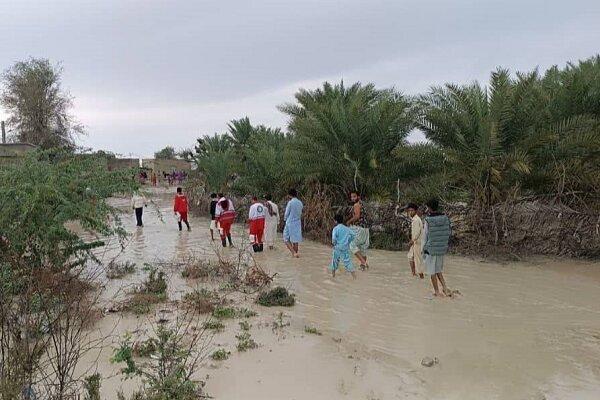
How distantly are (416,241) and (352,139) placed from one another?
16.1 feet

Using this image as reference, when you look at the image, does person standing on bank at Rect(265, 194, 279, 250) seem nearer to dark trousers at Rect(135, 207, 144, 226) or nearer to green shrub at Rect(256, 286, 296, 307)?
green shrub at Rect(256, 286, 296, 307)

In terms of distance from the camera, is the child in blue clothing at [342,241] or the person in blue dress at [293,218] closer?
the child in blue clothing at [342,241]

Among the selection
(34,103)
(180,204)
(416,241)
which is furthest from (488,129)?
(34,103)

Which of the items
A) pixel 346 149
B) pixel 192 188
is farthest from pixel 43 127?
pixel 346 149

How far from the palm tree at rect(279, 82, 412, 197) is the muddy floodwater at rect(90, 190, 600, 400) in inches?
158

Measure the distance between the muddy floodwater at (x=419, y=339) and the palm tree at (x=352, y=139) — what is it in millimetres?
4009

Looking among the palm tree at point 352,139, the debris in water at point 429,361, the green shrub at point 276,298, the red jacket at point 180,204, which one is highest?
the palm tree at point 352,139

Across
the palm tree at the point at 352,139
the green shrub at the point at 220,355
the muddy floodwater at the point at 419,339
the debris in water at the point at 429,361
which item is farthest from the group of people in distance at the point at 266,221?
the debris in water at the point at 429,361

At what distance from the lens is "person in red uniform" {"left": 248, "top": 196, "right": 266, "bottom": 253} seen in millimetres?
11672

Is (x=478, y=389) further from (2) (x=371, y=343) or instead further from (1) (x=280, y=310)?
(1) (x=280, y=310)

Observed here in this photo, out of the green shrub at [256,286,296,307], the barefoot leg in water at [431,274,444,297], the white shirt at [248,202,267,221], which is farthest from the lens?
the white shirt at [248,202,267,221]

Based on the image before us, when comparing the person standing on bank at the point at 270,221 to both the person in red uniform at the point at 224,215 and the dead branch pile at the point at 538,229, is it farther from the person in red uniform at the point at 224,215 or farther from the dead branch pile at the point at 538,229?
the dead branch pile at the point at 538,229

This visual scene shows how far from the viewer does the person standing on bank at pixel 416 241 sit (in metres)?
8.80

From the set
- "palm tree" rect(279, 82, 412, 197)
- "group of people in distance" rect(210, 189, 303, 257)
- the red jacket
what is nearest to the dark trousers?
the red jacket
